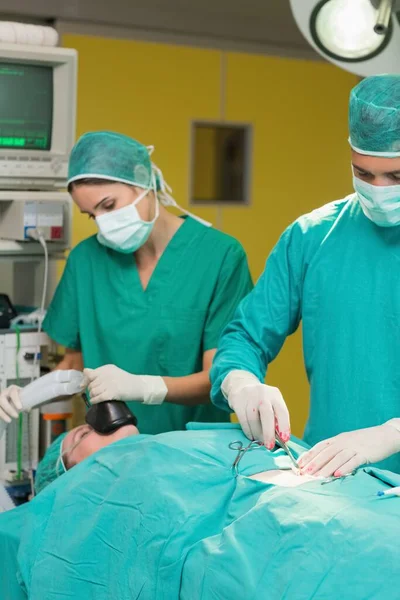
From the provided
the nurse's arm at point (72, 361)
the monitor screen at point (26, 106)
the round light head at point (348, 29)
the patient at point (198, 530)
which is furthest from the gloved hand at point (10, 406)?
the round light head at point (348, 29)

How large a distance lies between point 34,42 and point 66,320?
0.77m

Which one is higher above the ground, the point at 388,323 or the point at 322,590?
the point at 388,323

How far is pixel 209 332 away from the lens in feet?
7.53

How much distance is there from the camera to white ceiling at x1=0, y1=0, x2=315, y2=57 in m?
3.46

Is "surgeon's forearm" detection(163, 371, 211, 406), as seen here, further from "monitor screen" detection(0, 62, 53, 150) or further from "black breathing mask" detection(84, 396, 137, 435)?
"monitor screen" detection(0, 62, 53, 150)

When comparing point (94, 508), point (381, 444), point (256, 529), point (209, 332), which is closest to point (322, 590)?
point (256, 529)

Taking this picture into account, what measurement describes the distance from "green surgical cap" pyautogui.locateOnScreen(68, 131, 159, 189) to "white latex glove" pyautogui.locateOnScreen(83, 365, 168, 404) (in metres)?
0.46

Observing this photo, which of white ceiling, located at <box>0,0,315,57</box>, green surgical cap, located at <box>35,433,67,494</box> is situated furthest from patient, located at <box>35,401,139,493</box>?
white ceiling, located at <box>0,0,315,57</box>

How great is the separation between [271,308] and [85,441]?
20.3 inches

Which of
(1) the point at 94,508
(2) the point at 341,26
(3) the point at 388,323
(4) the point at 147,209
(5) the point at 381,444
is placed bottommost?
(1) the point at 94,508

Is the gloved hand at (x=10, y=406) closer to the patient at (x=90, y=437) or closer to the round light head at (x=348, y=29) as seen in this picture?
the patient at (x=90, y=437)

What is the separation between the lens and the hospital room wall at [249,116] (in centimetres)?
366

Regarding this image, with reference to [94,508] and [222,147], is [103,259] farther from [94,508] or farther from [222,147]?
[222,147]

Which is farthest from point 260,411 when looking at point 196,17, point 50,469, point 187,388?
point 196,17
